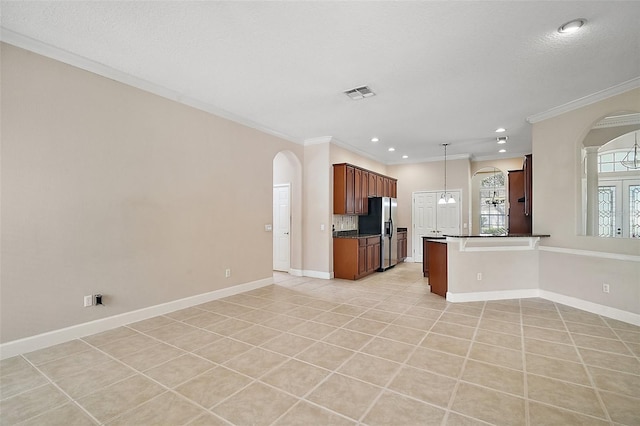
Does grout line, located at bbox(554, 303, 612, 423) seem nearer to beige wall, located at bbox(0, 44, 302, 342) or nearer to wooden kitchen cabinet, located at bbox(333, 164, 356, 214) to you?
wooden kitchen cabinet, located at bbox(333, 164, 356, 214)

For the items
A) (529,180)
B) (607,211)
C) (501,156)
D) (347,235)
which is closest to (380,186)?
(347,235)

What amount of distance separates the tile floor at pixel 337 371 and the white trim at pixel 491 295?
57 cm

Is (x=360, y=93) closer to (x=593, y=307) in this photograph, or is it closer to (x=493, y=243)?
(x=493, y=243)

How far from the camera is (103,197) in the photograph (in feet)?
11.4

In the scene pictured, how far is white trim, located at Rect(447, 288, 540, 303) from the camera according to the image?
4777mm

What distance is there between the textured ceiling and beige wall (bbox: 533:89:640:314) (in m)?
0.36

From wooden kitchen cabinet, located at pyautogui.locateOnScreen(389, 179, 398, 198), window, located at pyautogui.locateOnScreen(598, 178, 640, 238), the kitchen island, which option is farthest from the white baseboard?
wooden kitchen cabinet, located at pyautogui.locateOnScreen(389, 179, 398, 198)

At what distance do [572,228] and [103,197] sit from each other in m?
6.46

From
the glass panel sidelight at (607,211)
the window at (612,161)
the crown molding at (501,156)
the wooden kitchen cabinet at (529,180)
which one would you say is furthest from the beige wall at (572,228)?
the crown molding at (501,156)

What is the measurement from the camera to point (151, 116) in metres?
3.96

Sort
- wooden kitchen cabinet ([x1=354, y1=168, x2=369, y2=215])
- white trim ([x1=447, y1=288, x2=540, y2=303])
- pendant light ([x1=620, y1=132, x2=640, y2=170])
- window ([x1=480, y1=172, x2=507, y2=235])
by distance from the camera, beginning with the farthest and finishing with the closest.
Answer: window ([x1=480, y1=172, x2=507, y2=235]) < wooden kitchen cabinet ([x1=354, y1=168, x2=369, y2=215]) < pendant light ([x1=620, y1=132, x2=640, y2=170]) < white trim ([x1=447, y1=288, x2=540, y2=303])

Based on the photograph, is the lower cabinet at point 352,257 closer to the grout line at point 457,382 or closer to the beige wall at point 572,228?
the grout line at point 457,382

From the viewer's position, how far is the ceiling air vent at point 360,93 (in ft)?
13.2

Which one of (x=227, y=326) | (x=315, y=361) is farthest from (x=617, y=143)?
(x=227, y=326)
